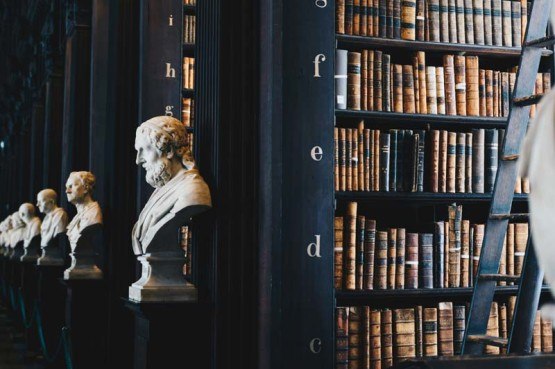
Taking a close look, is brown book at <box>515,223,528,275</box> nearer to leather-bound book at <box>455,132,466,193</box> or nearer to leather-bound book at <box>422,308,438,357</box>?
leather-bound book at <box>455,132,466,193</box>

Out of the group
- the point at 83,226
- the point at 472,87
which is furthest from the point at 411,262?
the point at 83,226

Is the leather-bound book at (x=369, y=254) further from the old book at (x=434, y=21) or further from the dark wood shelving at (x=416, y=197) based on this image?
the old book at (x=434, y=21)

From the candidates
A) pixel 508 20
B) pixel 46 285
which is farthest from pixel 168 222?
pixel 46 285

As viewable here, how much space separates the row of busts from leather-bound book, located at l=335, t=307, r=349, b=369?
2315mm

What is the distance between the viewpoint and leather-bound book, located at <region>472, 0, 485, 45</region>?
3.74m

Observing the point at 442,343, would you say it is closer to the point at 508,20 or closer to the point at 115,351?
the point at 508,20

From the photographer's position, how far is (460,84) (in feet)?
12.1

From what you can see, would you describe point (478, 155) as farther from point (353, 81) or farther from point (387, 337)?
point (387, 337)

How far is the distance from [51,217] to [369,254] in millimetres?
3924

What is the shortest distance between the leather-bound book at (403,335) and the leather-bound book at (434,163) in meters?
0.56

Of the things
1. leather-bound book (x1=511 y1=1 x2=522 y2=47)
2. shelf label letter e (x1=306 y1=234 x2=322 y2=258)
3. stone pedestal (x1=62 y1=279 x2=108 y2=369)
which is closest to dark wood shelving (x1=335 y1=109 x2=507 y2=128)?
leather-bound book (x1=511 y1=1 x2=522 y2=47)

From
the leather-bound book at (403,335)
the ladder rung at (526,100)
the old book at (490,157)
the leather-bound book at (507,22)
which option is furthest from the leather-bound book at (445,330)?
the leather-bound book at (507,22)

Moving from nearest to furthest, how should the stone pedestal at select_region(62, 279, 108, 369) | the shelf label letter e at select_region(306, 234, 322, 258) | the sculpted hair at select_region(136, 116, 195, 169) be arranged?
the shelf label letter e at select_region(306, 234, 322, 258)
the sculpted hair at select_region(136, 116, 195, 169)
the stone pedestal at select_region(62, 279, 108, 369)

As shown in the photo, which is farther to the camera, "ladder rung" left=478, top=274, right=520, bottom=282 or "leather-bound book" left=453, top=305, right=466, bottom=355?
"leather-bound book" left=453, top=305, right=466, bottom=355
